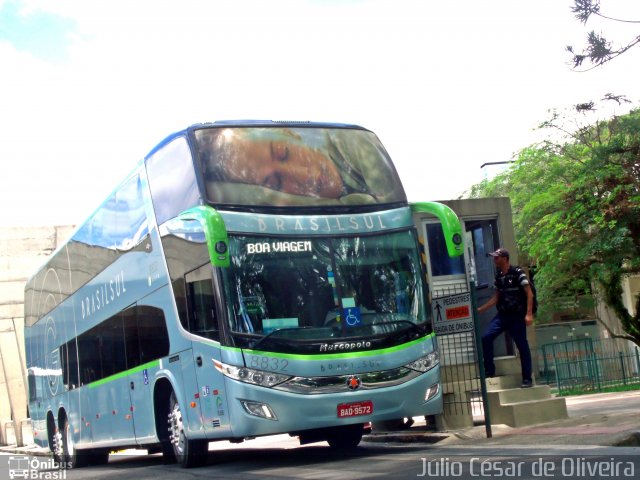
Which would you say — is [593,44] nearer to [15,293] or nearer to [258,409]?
[258,409]

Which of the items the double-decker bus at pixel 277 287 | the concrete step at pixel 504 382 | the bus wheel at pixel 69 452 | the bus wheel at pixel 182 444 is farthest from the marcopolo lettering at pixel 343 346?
the bus wheel at pixel 69 452

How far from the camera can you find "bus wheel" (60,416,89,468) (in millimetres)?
19234

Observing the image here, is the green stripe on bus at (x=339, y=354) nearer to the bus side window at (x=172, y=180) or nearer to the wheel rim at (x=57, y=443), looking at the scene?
the bus side window at (x=172, y=180)

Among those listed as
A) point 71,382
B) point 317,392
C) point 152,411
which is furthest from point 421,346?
point 71,382

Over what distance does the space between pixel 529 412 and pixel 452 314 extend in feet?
6.10

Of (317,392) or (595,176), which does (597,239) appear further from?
(317,392)

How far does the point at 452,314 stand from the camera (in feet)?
42.8

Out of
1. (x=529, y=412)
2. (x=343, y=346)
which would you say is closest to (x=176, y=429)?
(x=343, y=346)

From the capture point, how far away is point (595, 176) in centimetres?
2608

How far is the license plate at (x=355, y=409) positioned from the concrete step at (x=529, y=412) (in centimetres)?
282

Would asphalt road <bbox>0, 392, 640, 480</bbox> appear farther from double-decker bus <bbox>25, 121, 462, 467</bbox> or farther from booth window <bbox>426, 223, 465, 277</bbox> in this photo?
booth window <bbox>426, 223, 465, 277</bbox>

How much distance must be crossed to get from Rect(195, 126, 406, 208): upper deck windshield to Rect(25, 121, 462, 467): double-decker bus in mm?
18

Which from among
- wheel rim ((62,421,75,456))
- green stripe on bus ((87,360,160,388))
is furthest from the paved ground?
wheel rim ((62,421,75,456))

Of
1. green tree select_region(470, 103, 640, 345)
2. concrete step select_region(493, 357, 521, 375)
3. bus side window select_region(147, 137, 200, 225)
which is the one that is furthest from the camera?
green tree select_region(470, 103, 640, 345)
